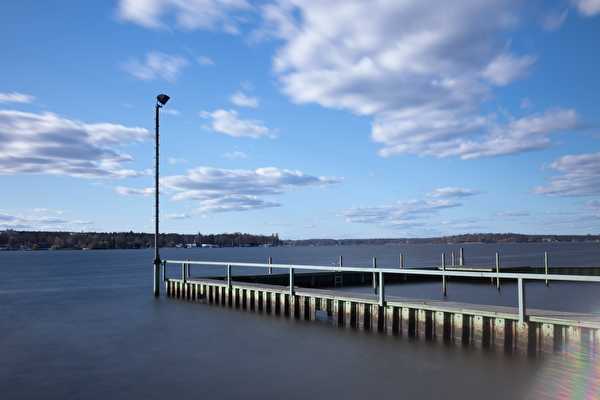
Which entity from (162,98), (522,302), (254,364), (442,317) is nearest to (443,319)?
(442,317)

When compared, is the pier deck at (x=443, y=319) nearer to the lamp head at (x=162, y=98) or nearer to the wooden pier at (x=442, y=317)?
the wooden pier at (x=442, y=317)

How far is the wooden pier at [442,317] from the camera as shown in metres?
10.0

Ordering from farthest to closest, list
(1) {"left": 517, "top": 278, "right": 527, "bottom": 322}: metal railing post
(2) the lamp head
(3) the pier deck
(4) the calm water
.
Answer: (2) the lamp head
(1) {"left": 517, "top": 278, "right": 527, "bottom": 322}: metal railing post
(3) the pier deck
(4) the calm water

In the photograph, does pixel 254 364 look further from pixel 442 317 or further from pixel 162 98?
pixel 162 98

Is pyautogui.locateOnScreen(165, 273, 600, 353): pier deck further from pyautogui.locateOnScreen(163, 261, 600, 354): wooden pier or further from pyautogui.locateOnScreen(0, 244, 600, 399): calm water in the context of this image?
pyautogui.locateOnScreen(0, 244, 600, 399): calm water

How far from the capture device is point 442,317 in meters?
12.1

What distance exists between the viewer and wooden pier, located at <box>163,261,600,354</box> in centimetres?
1000

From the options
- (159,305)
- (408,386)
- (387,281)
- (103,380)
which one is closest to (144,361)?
(103,380)

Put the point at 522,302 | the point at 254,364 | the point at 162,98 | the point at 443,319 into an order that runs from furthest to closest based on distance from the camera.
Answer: the point at 162,98 → the point at 443,319 → the point at 254,364 → the point at 522,302

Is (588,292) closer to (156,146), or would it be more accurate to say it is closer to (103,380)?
(156,146)

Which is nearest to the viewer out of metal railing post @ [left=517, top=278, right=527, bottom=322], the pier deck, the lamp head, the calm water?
the calm water

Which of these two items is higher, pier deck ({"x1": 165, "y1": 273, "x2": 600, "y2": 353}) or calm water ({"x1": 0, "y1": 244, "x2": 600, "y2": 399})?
pier deck ({"x1": 165, "y1": 273, "x2": 600, "y2": 353})

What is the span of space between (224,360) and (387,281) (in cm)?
2133

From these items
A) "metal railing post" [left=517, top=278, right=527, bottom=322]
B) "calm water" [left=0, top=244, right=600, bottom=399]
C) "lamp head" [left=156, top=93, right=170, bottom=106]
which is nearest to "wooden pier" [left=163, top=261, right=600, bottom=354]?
"metal railing post" [left=517, top=278, right=527, bottom=322]
